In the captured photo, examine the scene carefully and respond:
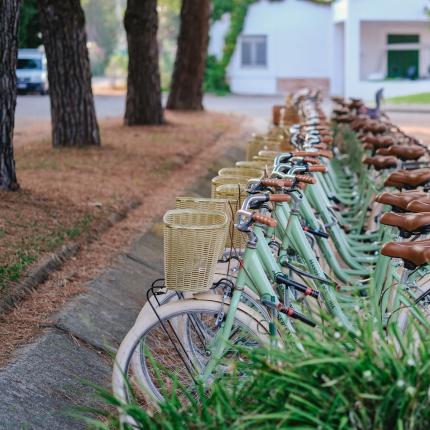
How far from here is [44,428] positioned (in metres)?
4.81

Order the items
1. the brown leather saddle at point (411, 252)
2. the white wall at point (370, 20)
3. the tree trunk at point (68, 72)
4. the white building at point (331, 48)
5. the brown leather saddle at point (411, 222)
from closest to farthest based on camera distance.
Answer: the brown leather saddle at point (411, 252), the brown leather saddle at point (411, 222), the tree trunk at point (68, 72), the white wall at point (370, 20), the white building at point (331, 48)

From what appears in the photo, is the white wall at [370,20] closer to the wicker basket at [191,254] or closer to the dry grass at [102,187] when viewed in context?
the dry grass at [102,187]

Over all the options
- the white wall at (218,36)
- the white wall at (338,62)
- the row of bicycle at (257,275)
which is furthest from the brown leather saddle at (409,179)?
the white wall at (218,36)

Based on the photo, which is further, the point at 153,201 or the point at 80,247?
the point at 153,201

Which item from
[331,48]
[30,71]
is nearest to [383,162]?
[30,71]

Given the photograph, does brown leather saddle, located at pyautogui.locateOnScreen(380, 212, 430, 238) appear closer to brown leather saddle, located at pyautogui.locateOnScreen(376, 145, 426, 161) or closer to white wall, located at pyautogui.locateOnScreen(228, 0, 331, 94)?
brown leather saddle, located at pyautogui.locateOnScreen(376, 145, 426, 161)

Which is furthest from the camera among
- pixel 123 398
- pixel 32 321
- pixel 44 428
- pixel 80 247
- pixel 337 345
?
pixel 80 247

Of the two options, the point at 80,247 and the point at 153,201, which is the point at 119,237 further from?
the point at 153,201

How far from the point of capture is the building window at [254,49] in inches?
1815

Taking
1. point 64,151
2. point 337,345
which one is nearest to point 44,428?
point 337,345

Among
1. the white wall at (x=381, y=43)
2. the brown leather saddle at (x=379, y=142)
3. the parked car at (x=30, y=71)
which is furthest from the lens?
the white wall at (x=381, y=43)

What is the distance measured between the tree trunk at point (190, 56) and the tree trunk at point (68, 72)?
9.81 m

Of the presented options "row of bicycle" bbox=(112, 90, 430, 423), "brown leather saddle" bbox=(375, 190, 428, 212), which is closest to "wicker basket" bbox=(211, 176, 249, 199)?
"row of bicycle" bbox=(112, 90, 430, 423)

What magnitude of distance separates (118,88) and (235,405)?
4322cm
